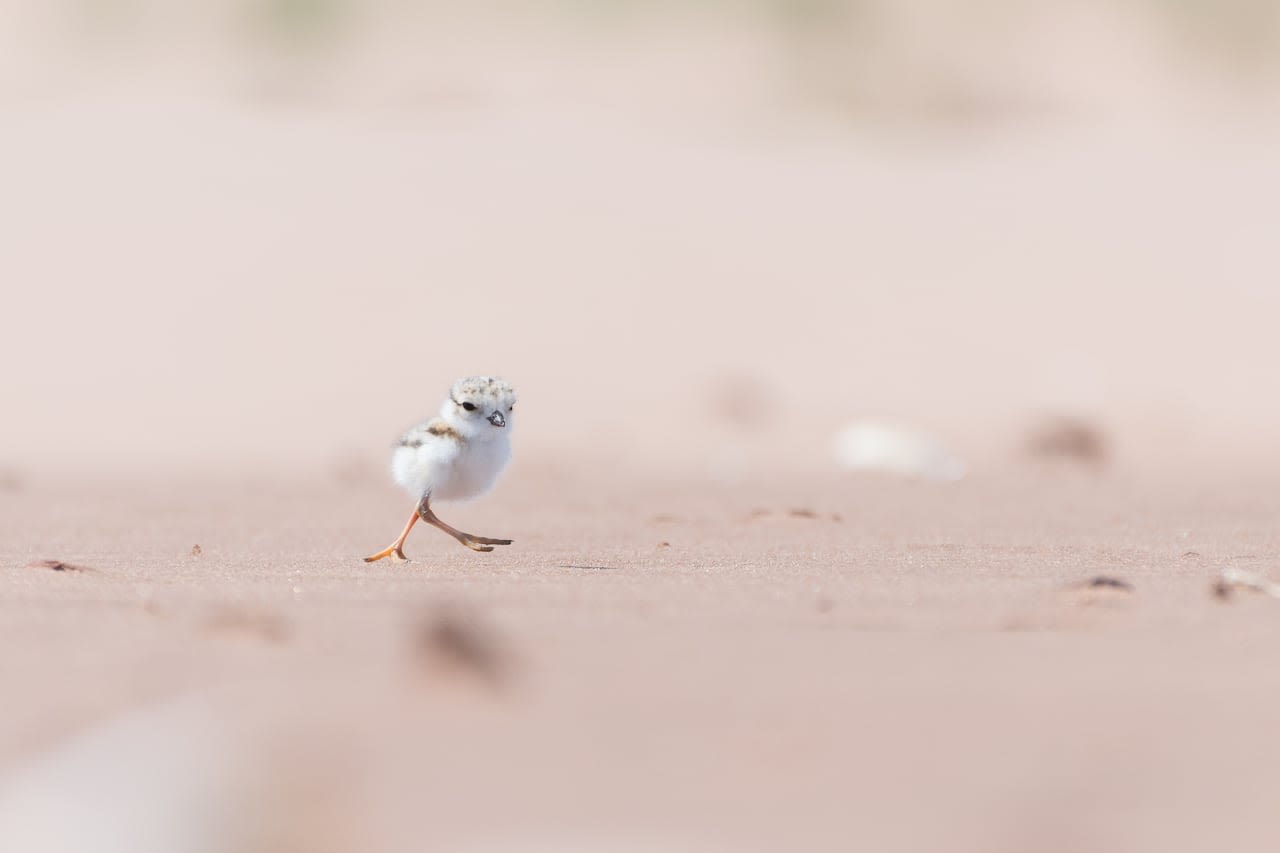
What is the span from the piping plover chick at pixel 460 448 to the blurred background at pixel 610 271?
17.3ft

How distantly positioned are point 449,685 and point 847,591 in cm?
183

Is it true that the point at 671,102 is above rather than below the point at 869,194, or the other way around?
above

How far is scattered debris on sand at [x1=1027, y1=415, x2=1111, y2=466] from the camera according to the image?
12.7 m

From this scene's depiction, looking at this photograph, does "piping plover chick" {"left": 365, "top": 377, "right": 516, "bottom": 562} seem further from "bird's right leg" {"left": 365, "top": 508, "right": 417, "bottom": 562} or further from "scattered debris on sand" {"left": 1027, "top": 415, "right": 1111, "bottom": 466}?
Result: "scattered debris on sand" {"left": 1027, "top": 415, "right": 1111, "bottom": 466}

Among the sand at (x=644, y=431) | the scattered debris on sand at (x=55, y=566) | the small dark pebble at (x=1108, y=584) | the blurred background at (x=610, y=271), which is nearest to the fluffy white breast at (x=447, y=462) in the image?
the sand at (x=644, y=431)

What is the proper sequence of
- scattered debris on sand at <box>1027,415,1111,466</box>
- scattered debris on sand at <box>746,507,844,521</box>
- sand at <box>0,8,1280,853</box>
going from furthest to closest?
scattered debris on sand at <box>1027,415,1111,466</box> < scattered debris on sand at <box>746,507,844,521</box> < sand at <box>0,8,1280,853</box>

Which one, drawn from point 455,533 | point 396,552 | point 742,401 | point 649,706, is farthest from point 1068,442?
point 649,706

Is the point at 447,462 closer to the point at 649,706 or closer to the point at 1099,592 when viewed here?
the point at 1099,592

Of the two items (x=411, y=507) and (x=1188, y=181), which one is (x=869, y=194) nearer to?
(x=1188, y=181)

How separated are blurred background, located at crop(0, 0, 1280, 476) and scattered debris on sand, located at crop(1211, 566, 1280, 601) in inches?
254

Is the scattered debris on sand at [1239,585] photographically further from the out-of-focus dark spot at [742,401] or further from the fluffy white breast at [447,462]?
→ the out-of-focus dark spot at [742,401]

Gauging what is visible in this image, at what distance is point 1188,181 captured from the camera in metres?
21.4

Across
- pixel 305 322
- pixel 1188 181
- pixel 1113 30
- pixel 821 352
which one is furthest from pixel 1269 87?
pixel 305 322

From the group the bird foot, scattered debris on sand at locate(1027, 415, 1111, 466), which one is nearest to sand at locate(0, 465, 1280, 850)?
the bird foot
